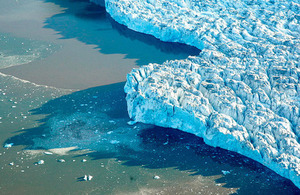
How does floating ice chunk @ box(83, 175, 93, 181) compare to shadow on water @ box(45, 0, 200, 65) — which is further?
shadow on water @ box(45, 0, 200, 65)

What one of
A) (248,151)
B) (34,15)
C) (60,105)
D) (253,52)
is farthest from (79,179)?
(34,15)

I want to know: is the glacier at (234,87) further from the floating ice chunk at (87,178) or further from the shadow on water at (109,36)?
the floating ice chunk at (87,178)

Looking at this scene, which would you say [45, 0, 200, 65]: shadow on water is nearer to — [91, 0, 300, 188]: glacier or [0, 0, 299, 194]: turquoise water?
[0, 0, 299, 194]: turquoise water

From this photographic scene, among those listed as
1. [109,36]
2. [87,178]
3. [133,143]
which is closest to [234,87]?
[133,143]

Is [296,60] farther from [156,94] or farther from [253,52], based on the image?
[156,94]

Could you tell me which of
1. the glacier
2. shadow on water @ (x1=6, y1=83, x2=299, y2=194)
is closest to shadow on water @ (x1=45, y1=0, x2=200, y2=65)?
the glacier
